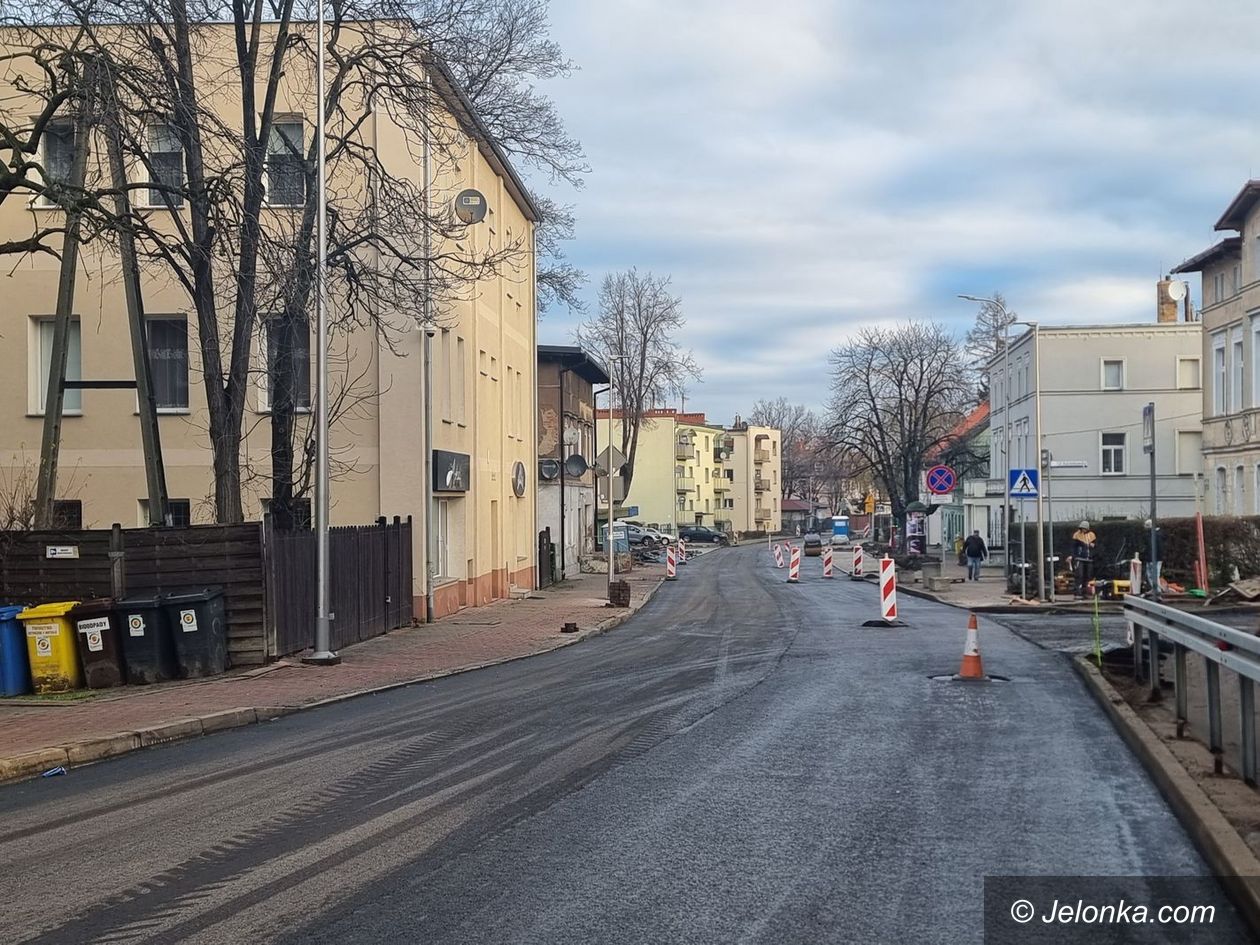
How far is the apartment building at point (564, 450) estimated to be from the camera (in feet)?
151

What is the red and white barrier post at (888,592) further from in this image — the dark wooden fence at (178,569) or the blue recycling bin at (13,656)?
the blue recycling bin at (13,656)

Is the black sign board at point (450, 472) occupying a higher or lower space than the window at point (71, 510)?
higher

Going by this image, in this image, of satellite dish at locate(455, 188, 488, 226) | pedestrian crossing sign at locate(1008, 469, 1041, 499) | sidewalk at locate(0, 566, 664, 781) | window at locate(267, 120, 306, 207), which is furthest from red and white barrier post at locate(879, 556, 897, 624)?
window at locate(267, 120, 306, 207)

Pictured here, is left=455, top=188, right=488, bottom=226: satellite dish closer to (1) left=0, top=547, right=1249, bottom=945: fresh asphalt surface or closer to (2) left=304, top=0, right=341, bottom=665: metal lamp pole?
(2) left=304, top=0, right=341, bottom=665: metal lamp pole

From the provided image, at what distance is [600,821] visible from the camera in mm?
7473

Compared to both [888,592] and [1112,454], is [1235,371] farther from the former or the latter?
[888,592]

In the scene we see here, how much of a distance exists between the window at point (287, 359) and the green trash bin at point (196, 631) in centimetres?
620

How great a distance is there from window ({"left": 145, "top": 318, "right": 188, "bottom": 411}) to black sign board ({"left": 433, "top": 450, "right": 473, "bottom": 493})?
4981mm

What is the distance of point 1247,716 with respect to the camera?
24.8ft

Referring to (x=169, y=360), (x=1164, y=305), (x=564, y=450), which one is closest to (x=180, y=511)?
(x=169, y=360)

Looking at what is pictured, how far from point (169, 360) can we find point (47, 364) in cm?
249

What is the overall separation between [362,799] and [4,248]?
29.1ft

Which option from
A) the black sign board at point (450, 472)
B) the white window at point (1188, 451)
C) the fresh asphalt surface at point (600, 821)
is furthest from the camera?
the white window at point (1188, 451)

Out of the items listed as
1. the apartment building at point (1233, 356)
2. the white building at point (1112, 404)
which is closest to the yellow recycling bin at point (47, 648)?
the apartment building at point (1233, 356)
